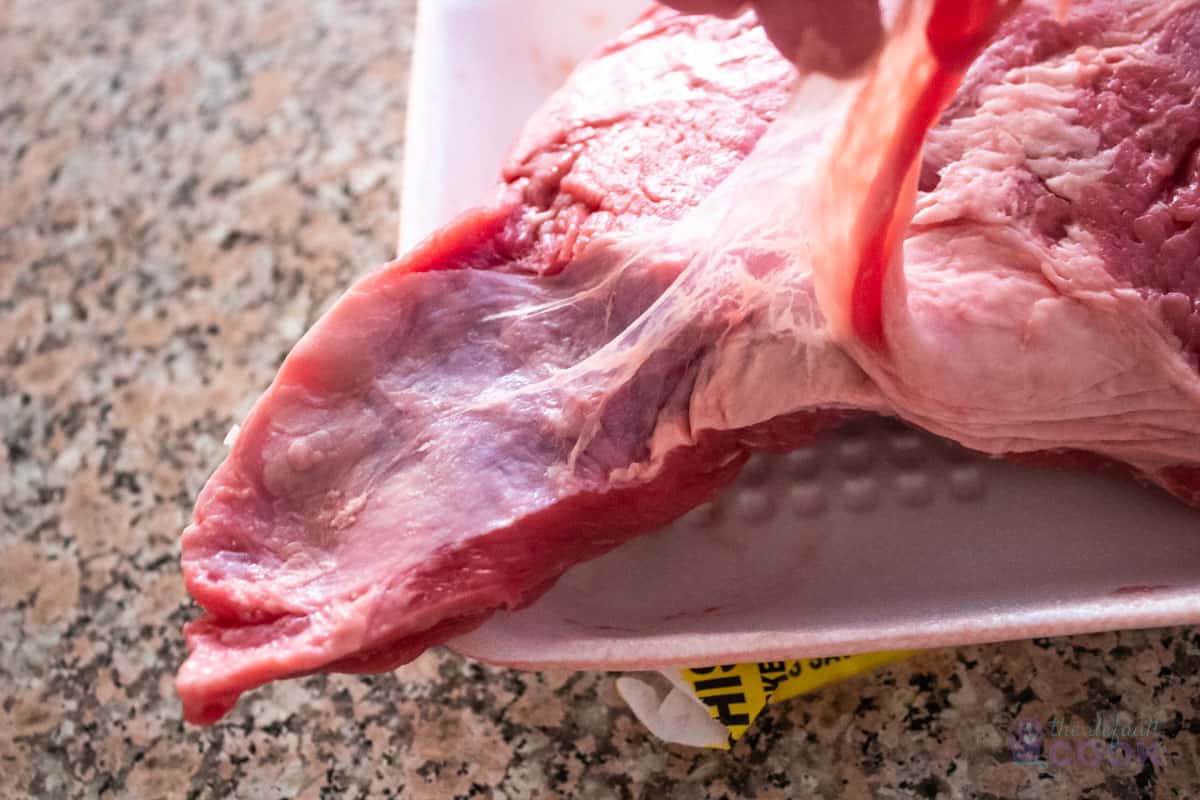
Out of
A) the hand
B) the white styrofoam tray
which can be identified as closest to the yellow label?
the white styrofoam tray

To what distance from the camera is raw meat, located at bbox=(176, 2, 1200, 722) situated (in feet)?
2.29

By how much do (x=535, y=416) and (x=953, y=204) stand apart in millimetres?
333

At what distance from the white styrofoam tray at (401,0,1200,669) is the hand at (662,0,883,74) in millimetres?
363

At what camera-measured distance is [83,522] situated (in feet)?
3.26

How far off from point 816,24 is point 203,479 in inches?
28.4

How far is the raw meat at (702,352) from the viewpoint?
0.70 metres

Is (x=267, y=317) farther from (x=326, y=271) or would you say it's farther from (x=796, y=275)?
(x=796, y=275)

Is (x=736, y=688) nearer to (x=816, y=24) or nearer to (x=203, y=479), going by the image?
(x=816, y=24)

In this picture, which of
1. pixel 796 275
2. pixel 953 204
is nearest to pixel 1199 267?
pixel 953 204

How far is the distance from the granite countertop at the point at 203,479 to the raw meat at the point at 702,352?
0.15 m

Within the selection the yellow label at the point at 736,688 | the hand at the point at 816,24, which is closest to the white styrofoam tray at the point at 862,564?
the yellow label at the point at 736,688

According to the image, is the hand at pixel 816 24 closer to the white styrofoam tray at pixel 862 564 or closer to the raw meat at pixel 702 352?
the raw meat at pixel 702 352

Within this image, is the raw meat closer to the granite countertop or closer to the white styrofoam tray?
the white styrofoam tray

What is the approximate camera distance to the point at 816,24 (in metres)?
0.57
